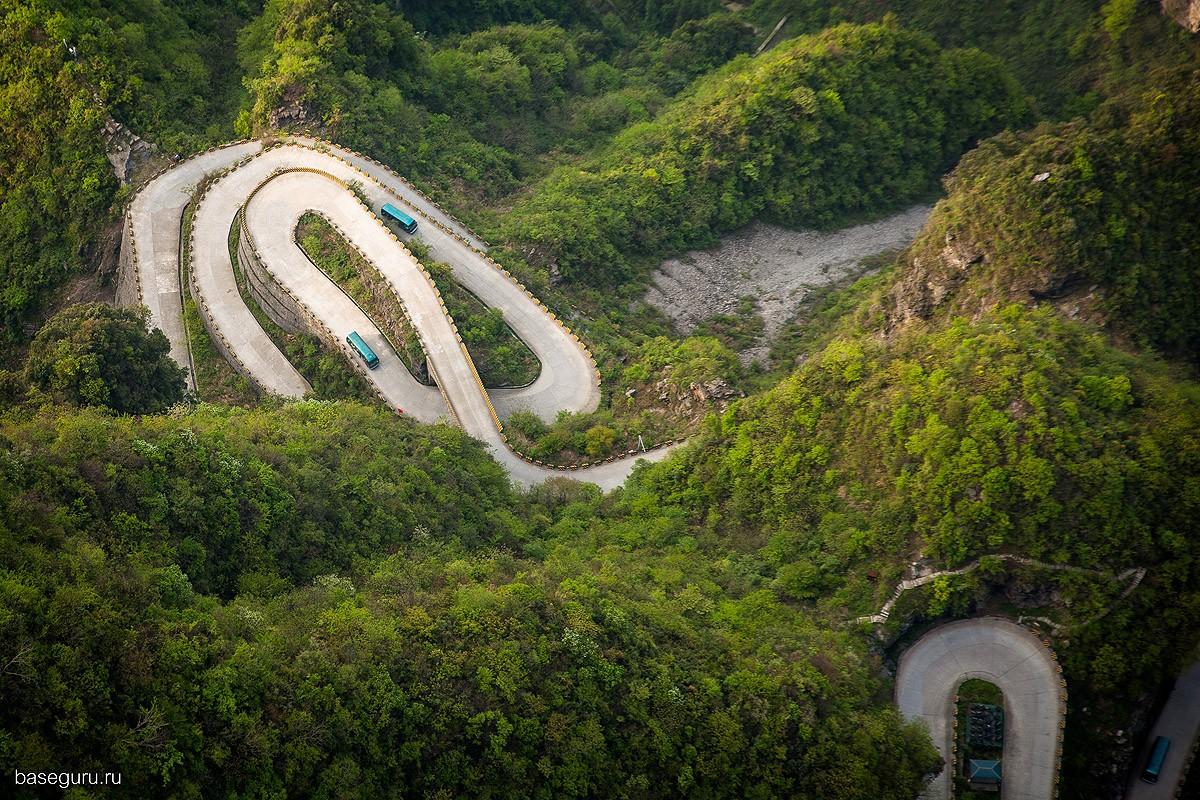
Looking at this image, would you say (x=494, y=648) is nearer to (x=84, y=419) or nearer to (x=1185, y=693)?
(x=84, y=419)

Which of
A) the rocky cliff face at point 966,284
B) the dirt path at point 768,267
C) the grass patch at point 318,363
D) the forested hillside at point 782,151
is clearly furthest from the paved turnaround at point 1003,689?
the forested hillside at point 782,151

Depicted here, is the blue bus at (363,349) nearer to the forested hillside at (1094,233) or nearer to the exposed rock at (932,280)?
the exposed rock at (932,280)

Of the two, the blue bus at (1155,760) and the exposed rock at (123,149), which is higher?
the exposed rock at (123,149)

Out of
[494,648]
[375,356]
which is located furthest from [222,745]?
[375,356]

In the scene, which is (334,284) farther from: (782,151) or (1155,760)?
(1155,760)

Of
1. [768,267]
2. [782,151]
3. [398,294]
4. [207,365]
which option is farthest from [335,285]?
[782,151]
